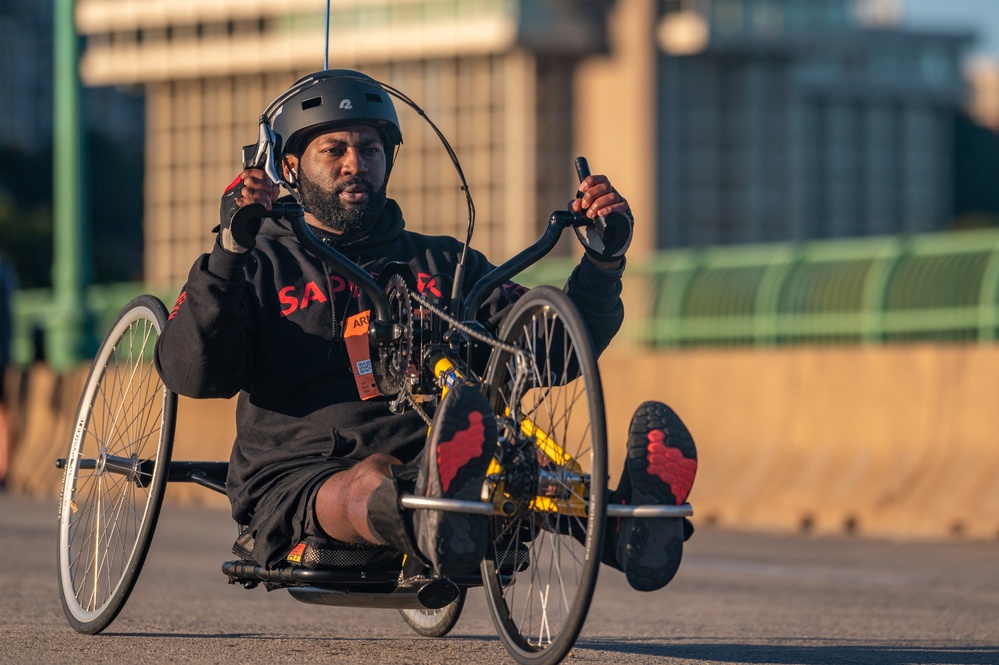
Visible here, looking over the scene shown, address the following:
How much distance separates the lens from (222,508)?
16.0 metres

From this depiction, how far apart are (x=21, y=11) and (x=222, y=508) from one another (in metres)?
117

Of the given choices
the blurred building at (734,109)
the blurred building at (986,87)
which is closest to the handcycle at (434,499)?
the blurred building at (734,109)

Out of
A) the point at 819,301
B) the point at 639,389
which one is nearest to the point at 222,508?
the point at 639,389

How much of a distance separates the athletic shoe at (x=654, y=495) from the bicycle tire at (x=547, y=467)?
120 mm

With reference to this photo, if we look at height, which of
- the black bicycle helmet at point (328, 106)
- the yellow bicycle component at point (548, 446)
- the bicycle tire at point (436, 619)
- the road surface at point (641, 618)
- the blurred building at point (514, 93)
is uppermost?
the blurred building at point (514, 93)

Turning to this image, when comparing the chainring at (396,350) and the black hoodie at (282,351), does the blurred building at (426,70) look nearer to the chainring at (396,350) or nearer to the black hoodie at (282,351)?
the black hoodie at (282,351)

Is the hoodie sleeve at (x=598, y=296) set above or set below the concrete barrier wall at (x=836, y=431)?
above

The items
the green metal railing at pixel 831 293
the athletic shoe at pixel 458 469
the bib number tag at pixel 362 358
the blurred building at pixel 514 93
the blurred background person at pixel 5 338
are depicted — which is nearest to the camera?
the athletic shoe at pixel 458 469

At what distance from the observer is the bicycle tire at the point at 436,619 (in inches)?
263

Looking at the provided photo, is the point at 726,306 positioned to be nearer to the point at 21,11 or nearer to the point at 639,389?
the point at 639,389

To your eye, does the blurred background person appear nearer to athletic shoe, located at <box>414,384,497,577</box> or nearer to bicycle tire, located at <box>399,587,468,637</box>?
bicycle tire, located at <box>399,587,468,637</box>

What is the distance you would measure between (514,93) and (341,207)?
238 feet

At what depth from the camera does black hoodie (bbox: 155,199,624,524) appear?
5988 mm

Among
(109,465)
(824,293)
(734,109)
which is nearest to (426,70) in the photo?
(734,109)
